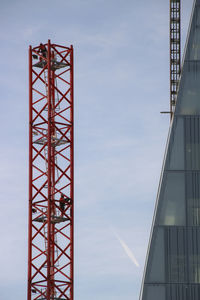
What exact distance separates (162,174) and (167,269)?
6636 millimetres

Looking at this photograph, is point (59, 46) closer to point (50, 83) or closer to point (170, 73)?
point (50, 83)

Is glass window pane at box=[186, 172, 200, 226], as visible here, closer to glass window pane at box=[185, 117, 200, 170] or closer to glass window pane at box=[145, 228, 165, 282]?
glass window pane at box=[185, 117, 200, 170]

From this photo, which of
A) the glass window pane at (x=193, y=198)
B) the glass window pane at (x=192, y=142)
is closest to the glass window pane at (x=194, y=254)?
the glass window pane at (x=193, y=198)

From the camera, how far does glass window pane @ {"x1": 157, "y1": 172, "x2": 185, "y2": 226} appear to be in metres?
61.7

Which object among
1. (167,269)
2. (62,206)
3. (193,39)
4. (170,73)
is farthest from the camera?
(170,73)

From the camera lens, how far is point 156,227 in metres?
61.4

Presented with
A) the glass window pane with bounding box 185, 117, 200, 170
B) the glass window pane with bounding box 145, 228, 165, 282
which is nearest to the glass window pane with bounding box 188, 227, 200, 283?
the glass window pane with bounding box 145, 228, 165, 282

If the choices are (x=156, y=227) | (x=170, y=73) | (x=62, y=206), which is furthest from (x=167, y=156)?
(x=170, y=73)

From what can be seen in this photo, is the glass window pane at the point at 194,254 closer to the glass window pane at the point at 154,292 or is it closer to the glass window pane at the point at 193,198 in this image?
the glass window pane at the point at 193,198

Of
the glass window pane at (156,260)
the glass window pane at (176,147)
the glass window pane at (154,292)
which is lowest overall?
the glass window pane at (154,292)

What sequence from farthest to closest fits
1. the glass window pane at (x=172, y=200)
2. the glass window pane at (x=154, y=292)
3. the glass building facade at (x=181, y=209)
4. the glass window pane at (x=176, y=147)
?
1. the glass window pane at (x=176, y=147)
2. the glass window pane at (x=172, y=200)
3. the glass building facade at (x=181, y=209)
4. the glass window pane at (x=154, y=292)

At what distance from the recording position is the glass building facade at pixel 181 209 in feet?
199

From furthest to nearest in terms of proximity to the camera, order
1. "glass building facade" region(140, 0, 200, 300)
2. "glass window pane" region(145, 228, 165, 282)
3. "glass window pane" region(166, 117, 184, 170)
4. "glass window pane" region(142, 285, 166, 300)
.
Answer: "glass window pane" region(166, 117, 184, 170)
"glass window pane" region(145, 228, 165, 282)
"glass building facade" region(140, 0, 200, 300)
"glass window pane" region(142, 285, 166, 300)

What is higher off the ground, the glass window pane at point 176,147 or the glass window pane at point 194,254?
the glass window pane at point 176,147
